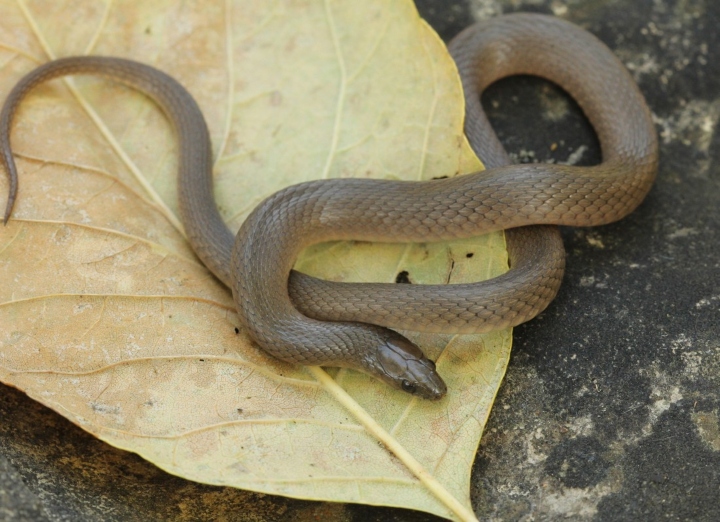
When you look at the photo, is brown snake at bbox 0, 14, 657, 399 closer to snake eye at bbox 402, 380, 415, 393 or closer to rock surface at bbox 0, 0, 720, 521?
snake eye at bbox 402, 380, 415, 393

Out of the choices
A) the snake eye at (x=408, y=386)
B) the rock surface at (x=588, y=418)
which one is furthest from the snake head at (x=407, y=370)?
the rock surface at (x=588, y=418)

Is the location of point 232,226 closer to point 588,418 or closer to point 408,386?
point 408,386

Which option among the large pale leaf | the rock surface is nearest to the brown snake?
the large pale leaf

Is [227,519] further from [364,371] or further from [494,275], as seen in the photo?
[494,275]

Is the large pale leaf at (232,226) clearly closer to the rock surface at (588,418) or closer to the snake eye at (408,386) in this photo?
the snake eye at (408,386)

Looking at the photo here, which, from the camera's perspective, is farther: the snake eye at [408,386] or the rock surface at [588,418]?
the snake eye at [408,386]

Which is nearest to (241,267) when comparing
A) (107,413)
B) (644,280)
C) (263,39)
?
(107,413)

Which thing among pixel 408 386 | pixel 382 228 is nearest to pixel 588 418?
pixel 408 386

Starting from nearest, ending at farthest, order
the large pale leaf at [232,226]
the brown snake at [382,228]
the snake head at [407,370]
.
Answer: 1. the large pale leaf at [232,226]
2. the snake head at [407,370]
3. the brown snake at [382,228]

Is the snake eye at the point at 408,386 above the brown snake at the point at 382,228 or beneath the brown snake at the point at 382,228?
beneath
